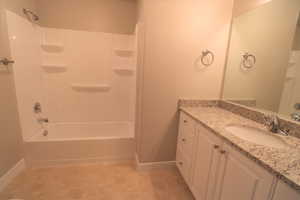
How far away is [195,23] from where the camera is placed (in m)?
1.82

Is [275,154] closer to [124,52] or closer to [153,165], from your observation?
[153,165]

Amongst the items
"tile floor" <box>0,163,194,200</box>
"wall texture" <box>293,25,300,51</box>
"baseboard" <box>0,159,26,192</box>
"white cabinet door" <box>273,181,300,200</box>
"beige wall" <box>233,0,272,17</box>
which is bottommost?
"tile floor" <box>0,163,194,200</box>

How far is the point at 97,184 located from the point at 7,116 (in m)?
1.31

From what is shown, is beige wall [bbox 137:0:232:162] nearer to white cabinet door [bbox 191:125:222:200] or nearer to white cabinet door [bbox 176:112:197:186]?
white cabinet door [bbox 176:112:197:186]

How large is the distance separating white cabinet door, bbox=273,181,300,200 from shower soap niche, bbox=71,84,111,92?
2.60 meters

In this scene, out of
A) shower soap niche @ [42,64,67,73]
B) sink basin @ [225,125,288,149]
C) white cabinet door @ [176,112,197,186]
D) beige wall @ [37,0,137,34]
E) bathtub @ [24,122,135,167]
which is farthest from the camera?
shower soap niche @ [42,64,67,73]

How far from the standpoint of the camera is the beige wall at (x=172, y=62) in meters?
1.75

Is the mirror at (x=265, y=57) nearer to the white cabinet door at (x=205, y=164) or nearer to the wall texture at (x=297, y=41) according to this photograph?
the wall texture at (x=297, y=41)

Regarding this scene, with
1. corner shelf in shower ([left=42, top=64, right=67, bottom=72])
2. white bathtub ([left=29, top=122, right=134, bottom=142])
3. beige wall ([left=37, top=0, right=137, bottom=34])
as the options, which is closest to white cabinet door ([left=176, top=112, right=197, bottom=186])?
white bathtub ([left=29, top=122, right=134, bottom=142])

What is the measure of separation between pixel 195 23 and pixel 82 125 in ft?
8.18

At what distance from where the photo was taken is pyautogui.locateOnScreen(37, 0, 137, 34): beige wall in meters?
2.42

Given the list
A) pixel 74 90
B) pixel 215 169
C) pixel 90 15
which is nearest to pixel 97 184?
pixel 215 169

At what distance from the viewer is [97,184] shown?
1812 millimetres

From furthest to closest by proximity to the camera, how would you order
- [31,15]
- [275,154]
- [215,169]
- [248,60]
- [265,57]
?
[31,15] → [248,60] → [265,57] → [215,169] → [275,154]
